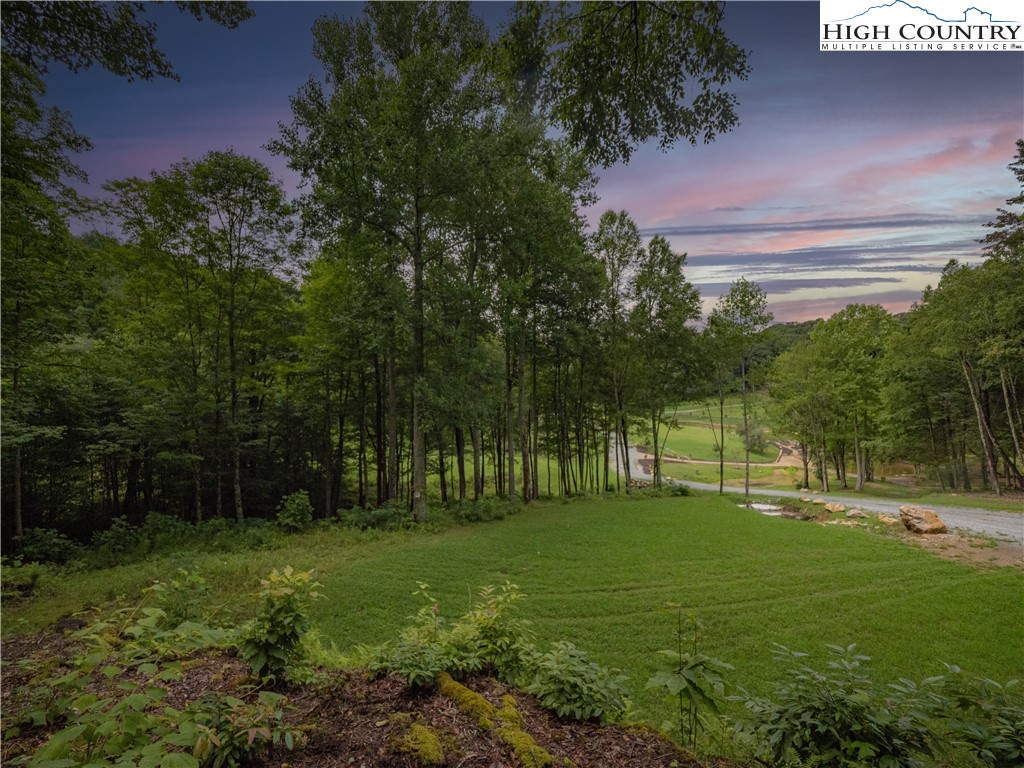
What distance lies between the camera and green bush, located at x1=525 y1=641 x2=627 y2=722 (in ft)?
9.20

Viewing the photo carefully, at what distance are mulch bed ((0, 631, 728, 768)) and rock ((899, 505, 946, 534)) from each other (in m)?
14.5

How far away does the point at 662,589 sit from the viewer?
771cm

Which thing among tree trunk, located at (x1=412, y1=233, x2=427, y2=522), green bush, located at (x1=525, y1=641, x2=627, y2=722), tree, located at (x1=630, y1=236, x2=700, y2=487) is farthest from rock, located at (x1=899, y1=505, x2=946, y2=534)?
tree trunk, located at (x1=412, y1=233, x2=427, y2=522)

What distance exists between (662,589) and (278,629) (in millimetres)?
6972

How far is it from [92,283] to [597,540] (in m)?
12.3

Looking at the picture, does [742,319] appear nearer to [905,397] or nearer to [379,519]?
[905,397]

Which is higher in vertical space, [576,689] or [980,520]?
[576,689]

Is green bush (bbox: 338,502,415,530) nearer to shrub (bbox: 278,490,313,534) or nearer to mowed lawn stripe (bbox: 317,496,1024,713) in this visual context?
shrub (bbox: 278,490,313,534)

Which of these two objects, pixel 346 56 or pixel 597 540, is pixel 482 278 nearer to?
pixel 346 56

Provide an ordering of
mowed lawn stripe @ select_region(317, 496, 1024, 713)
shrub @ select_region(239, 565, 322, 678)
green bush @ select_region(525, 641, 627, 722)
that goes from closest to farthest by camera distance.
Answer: green bush @ select_region(525, 641, 627, 722) < shrub @ select_region(239, 565, 322, 678) < mowed lawn stripe @ select_region(317, 496, 1024, 713)

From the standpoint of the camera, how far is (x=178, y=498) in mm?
15859

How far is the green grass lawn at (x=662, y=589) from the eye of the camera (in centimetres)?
571

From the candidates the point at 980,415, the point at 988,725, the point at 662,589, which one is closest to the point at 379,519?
the point at 662,589

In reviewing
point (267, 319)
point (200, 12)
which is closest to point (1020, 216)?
point (200, 12)
